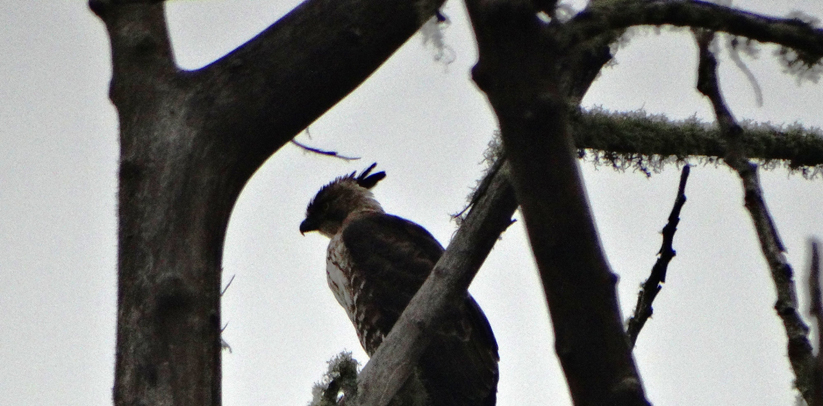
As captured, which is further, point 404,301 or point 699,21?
point 404,301

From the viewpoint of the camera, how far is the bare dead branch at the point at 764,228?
166cm

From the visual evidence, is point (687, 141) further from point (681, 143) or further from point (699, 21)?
point (699, 21)

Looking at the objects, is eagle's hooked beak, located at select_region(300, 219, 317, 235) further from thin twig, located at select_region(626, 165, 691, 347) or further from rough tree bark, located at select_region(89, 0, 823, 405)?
thin twig, located at select_region(626, 165, 691, 347)

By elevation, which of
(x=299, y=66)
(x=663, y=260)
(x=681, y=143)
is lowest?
(x=663, y=260)

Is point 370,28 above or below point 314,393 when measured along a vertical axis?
above

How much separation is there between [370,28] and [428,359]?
9.09ft

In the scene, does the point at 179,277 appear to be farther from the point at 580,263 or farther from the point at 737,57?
the point at 737,57

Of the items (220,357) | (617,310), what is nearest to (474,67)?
(617,310)

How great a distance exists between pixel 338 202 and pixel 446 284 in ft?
12.8

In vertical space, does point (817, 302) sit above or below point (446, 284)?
below

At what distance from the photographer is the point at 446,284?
314 centimetres

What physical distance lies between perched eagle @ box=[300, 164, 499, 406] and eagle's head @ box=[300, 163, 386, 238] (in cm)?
38

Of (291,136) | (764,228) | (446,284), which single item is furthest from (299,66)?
(764,228)

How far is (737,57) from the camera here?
215cm
